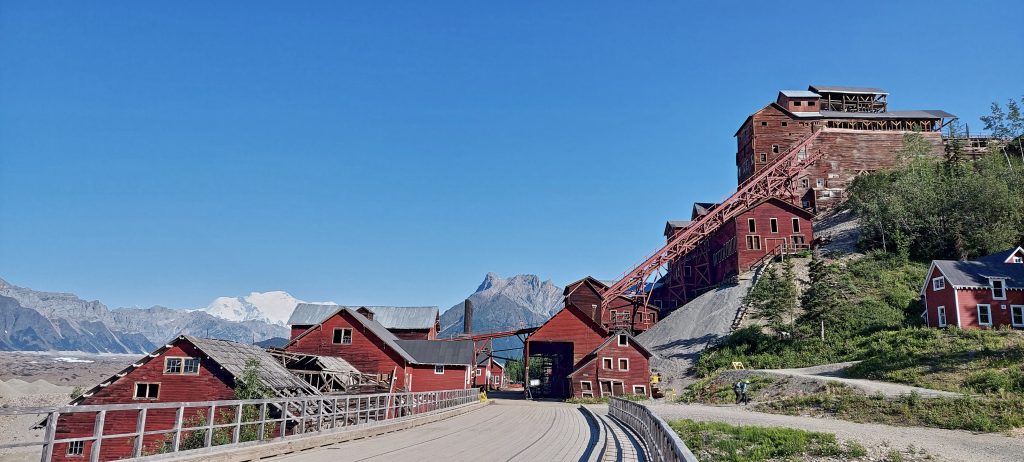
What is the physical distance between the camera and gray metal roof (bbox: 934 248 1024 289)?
4622 cm

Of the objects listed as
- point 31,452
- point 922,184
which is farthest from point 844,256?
point 31,452

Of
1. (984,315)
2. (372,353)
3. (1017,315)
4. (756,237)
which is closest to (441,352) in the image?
(372,353)

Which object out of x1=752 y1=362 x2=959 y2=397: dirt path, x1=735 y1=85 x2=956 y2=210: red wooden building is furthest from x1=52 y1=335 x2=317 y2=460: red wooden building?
x1=735 y1=85 x2=956 y2=210: red wooden building

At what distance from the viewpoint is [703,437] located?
2280cm

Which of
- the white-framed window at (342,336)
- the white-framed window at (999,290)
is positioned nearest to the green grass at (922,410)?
the white-framed window at (999,290)

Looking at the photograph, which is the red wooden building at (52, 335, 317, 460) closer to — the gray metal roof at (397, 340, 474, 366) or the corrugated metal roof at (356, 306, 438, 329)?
the gray metal roof at (397, 340, 474, 366)

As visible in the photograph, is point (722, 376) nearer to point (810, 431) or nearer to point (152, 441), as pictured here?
point (810, 431)

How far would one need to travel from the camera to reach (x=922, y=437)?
75.2 ft

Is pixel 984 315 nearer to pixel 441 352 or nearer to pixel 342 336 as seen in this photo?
pixel 441 352

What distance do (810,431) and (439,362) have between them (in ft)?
123

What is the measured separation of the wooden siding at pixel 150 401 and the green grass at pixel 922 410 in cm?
3249

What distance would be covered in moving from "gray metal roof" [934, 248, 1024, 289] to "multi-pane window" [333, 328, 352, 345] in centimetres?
4670

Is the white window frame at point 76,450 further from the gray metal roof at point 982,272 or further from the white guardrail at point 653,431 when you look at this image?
the gray metal roof at point 982,272

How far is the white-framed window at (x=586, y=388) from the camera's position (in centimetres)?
5672
